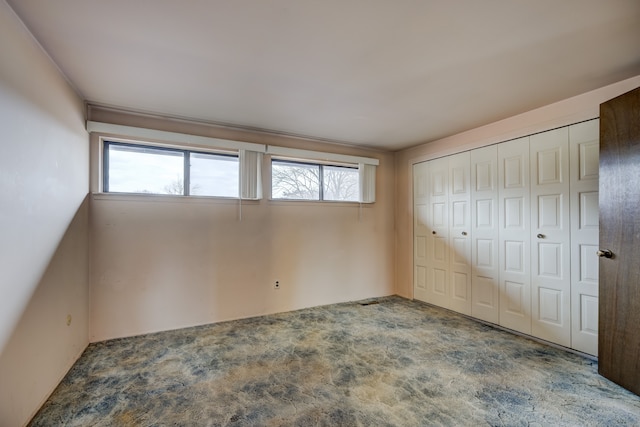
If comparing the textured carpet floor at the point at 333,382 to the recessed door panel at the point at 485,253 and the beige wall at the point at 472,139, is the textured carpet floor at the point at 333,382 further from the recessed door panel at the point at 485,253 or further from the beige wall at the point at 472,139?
the beige wall at the point at 472,139

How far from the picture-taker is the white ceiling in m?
1.55

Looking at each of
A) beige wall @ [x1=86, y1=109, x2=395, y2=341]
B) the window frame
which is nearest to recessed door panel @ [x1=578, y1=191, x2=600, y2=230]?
beige wall @ [x1=86, y1=109, x2=395, y2=341]

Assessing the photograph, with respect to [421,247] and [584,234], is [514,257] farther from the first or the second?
[421,247]

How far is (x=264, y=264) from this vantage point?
3697 millimetres

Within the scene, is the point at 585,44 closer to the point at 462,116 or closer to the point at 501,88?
the point at 501,88

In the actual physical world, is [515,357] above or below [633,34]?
below

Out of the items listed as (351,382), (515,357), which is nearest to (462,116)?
(515,357)

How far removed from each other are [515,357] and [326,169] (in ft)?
10.0

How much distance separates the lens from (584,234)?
2570mm

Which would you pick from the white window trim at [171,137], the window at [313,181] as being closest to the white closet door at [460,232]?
the window at [313,181]

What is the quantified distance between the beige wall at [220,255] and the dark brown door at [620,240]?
2.71 meters

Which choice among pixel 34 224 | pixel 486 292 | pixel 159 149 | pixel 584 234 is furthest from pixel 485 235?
pixel 34 224

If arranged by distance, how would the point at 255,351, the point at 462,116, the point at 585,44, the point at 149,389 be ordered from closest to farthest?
the point at 585,44
the point at 149,389
the point at 255,351
the point at 462,116

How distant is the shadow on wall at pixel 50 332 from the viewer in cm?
158
